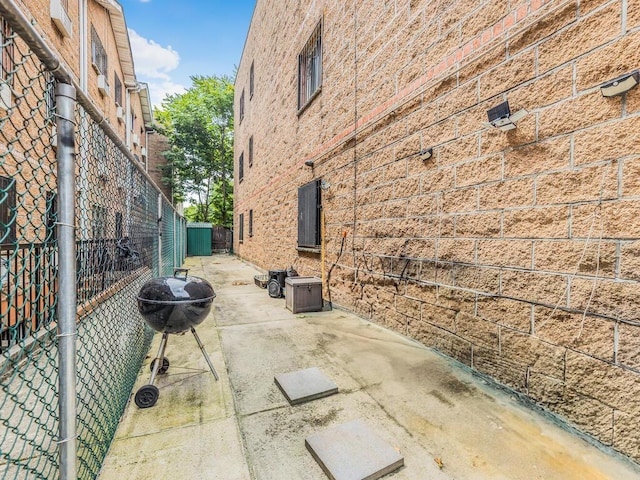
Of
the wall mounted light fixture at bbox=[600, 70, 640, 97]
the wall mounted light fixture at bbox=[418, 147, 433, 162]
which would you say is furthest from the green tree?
the wall mounted light fixture at bbox=[600, 70, 640, 97]

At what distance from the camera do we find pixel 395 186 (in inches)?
155

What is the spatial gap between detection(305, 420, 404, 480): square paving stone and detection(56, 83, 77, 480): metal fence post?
1253mm

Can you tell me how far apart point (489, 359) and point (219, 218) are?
25906mm

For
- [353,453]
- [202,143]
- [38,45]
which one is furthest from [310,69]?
[202,143]

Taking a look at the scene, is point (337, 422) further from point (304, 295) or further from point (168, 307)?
point (304, 295)

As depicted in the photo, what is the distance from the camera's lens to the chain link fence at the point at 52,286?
1188 millimetres

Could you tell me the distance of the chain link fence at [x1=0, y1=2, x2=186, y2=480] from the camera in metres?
1.19

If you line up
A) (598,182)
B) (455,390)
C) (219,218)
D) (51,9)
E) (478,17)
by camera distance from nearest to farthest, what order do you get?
(598,182) → (455,390) → (478,17) → (51,9) → (219,218)

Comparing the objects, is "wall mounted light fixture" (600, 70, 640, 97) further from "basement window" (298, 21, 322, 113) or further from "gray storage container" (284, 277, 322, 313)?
"basement window" (298, 21, 322, 113)

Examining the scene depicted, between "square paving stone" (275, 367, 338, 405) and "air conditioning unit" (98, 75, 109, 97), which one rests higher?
"air conditioning unit" (98, 75, 109, 97)

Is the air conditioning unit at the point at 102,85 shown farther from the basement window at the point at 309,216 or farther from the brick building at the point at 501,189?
the brick building at the point at 501,189

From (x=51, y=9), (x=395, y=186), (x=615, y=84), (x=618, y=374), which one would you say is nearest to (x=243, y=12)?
(x=51, y=9)

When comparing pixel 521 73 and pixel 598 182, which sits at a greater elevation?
pixel 521 73

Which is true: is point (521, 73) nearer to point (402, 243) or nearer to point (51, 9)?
point (402, 243)
